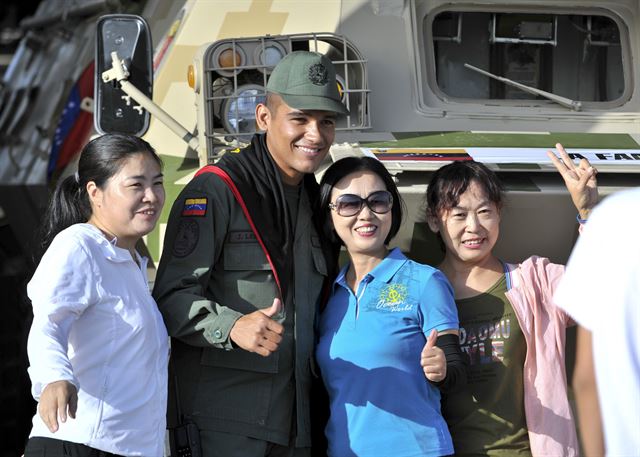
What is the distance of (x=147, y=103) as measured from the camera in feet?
15.3

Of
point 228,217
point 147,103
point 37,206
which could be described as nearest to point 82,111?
point 37,206

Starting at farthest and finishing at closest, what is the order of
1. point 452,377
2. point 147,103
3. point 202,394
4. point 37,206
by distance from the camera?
point 37,206, point 147,103, point 202,394, point 452,377

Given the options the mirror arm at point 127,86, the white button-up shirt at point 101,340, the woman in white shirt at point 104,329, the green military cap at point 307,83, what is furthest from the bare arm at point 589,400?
the mirror arm at point 127,86

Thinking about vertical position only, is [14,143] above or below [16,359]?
above

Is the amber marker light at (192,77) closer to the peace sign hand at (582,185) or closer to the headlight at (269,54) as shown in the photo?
the headlight at (269,54)

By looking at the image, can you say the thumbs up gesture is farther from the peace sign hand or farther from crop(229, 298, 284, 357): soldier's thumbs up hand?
the peace sign hand

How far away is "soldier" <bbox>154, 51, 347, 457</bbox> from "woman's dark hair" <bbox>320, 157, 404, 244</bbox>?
2.5 inches

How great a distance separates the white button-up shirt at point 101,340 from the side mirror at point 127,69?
1.53 m

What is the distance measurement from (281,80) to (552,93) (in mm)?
2106

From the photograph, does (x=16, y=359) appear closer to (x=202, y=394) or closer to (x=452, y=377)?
(x=202, y=394)

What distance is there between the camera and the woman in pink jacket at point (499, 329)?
3670 mm

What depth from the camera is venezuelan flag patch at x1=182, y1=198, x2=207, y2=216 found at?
3.63 meters

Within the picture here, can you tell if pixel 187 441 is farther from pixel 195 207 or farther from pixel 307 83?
pixel 307 83

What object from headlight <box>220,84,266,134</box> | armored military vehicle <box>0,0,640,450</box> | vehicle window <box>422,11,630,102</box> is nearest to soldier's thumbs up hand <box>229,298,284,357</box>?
armored military vehicle <box>0,0,640,450</box>
